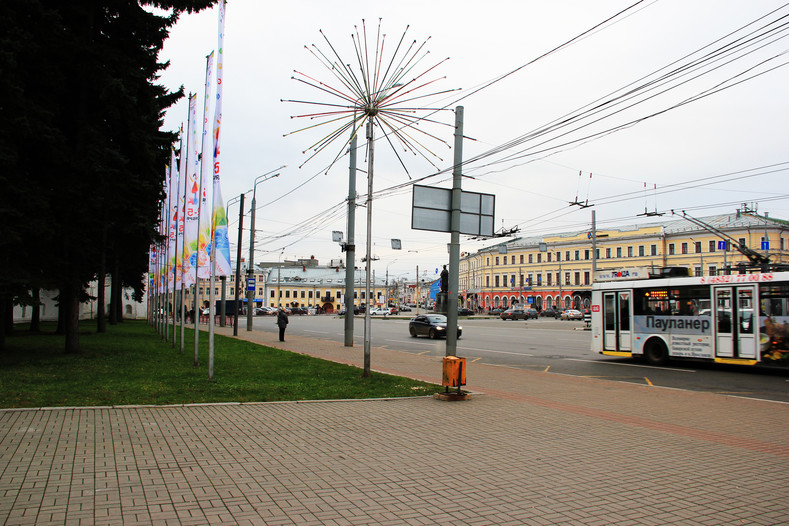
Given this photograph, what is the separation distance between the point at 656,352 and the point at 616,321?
158 centimetres

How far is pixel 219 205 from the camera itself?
509 inches

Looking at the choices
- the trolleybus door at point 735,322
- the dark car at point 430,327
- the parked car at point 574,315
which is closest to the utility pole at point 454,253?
the trolleybus door at point 735,322

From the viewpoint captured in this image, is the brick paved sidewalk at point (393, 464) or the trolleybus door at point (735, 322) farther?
the trolleybus door at point (735, 322)

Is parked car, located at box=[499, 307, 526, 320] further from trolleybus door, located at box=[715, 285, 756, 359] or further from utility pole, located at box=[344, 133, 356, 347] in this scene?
trolleybus door, located at box=[715, 285, 756, 359]

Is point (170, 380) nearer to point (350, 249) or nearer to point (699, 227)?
point (350, 249)

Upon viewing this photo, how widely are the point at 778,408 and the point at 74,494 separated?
1117 cm

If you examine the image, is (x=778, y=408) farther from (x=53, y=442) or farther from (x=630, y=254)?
(x=630, y=254)

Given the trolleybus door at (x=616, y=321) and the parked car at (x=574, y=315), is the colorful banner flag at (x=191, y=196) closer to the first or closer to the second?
the trolleybus door at (x=616, y=321)

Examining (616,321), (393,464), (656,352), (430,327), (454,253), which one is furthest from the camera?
(430,327)

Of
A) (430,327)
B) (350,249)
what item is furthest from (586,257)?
(350,249)

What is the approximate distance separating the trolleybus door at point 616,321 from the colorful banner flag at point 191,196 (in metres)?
13.1

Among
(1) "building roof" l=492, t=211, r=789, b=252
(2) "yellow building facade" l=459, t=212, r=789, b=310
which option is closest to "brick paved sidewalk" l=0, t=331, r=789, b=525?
(1) "building roof" l=492, t=211, r=789, b=252

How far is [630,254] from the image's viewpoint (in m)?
87.1

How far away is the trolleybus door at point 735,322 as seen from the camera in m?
15.6
